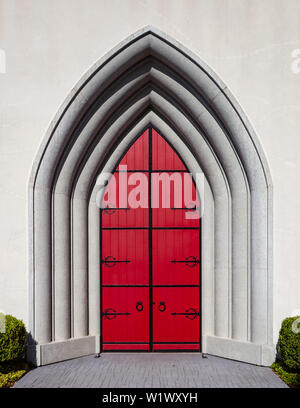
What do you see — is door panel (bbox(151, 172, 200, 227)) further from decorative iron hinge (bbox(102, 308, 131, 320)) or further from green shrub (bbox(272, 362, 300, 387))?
green shrub (bbox(272, 362, 300, 387))

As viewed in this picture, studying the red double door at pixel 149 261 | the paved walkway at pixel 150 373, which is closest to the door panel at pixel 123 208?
the red double door at pixel 149 261

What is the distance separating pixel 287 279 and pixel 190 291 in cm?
185

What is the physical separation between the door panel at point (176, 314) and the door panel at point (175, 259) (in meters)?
0.20

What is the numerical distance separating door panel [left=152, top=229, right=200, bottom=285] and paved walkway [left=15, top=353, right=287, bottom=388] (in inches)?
57.5

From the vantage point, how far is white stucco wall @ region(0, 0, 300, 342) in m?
5.89

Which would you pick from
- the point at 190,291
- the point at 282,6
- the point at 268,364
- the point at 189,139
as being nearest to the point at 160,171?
the point at 189,139

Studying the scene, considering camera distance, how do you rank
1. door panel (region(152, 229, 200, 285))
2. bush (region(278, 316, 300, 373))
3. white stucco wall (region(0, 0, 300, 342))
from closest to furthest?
bush (region(278, 316, 300, 373)) < white stucco wall (region(0, 0, 300, 342)) < door panel (region(152, 229, 200, 285))

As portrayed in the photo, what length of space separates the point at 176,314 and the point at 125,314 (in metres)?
1.02

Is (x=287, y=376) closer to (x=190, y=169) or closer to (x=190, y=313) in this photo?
(x=190, y=313)

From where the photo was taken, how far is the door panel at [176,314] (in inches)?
264

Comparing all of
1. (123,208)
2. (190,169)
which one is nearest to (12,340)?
(123,208)

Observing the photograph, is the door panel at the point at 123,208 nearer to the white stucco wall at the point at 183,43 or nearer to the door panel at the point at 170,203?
the door panel at the point at 170,203

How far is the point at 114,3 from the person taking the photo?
593cm

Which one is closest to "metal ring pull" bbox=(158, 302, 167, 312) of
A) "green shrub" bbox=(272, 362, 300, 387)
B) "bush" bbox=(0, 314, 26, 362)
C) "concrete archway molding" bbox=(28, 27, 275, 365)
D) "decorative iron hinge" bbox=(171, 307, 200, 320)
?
"decorative iron hinge" bbox=(171, 307, 200, 320)
